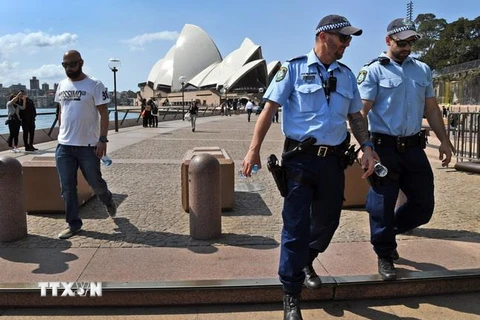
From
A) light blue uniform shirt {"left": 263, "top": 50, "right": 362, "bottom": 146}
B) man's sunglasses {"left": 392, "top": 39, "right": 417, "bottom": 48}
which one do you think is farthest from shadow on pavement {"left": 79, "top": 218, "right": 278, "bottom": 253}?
man's sunglasses {"left": 392, "top": 39, "right": 417, "bottom": 48}

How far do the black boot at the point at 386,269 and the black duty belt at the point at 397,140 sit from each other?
0.93m

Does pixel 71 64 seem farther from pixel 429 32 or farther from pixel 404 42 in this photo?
pixel 429 32

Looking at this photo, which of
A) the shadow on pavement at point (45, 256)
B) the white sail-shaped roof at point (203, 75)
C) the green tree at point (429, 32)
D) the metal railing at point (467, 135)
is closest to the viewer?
the shadow on pavement at point (45, 256)

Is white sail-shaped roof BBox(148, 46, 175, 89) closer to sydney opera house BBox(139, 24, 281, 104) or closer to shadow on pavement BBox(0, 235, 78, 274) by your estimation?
sydney opera house BBox(139, 24, 281, 104)

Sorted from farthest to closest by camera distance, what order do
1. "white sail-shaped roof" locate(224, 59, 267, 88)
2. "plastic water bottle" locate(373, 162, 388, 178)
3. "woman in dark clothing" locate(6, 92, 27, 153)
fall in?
"white sail-shaped roof" locate(224, 59, 267, 88), "woman in dark clothing" locate(6, 92, 27, 153), "plastic water bottle" locate(373, 162, 388, 178)

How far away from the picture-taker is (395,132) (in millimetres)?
3566

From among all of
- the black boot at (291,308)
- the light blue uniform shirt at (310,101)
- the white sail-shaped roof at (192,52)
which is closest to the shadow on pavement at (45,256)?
the black boot at (291,308)

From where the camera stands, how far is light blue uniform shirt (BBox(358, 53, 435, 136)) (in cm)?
357

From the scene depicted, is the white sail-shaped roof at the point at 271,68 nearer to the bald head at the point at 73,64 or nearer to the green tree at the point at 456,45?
the green tree at the point at 456,45

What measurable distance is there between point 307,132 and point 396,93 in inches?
42.1

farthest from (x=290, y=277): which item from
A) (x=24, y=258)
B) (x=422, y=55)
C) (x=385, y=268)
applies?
(x=422, y=55)

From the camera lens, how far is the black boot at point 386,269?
11.4ft

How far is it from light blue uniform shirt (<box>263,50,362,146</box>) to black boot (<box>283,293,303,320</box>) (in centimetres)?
106

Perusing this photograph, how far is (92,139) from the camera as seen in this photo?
466 centimetres
